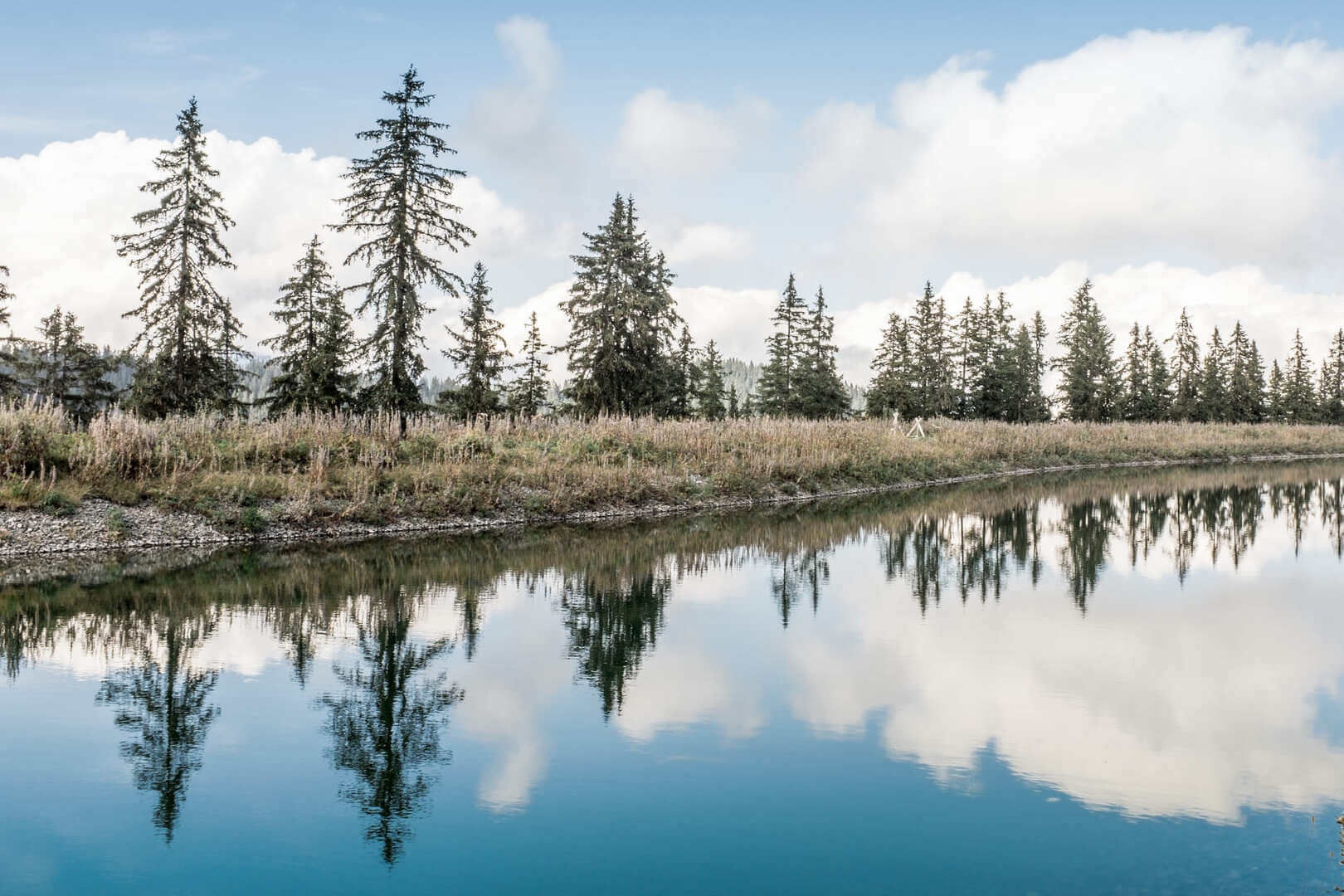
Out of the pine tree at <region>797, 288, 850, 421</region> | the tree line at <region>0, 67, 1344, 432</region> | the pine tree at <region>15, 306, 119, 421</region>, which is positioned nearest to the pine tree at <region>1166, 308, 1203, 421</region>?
the tree line at <region>0, 67, 1344, 432</region>

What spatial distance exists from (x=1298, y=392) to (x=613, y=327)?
87987 mm

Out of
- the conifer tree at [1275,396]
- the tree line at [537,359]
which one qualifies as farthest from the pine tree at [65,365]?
the conifer tree at [1275,396]

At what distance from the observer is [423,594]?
14984 millimetres

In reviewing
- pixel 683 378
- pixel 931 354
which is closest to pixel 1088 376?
pixel 931 354

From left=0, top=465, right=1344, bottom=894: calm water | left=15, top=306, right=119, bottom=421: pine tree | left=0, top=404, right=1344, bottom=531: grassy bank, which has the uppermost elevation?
left=15, top=306, right=119, bottom=421: pine tree

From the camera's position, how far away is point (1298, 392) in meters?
100

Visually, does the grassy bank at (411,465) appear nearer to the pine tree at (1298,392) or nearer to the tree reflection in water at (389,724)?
the tree reflection in water at (389,724)

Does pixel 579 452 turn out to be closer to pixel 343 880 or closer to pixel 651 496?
pixel 651 496

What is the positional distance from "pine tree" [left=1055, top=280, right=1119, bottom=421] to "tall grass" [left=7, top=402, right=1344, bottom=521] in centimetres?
4752

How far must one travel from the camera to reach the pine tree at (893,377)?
68.4 meters

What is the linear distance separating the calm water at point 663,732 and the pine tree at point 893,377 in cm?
5141

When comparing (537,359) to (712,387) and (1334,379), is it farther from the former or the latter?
(1334,379)

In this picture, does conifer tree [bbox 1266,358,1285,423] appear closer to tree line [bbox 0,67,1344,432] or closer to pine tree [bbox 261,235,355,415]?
tree line [bbox 0,67,1344,432]

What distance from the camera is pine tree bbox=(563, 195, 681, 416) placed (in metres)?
48.1
